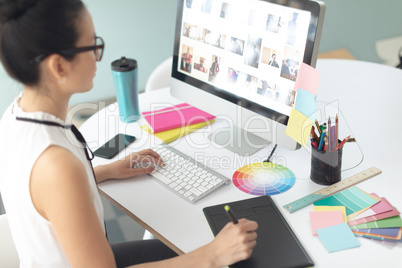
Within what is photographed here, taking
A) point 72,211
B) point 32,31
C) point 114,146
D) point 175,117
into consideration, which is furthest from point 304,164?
point 32,31

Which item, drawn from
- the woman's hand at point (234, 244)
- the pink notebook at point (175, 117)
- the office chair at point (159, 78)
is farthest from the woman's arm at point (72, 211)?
the office chair at point (159, 78)

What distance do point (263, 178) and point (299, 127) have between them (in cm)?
19

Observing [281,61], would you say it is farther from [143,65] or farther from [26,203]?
[143,65]

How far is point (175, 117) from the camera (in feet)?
5.14

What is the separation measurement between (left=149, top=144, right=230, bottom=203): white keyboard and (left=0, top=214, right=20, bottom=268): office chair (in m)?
0.42

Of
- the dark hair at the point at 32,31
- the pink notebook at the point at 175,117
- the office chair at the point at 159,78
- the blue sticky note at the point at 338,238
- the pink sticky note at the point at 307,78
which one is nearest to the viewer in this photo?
the dark hair at the point at 32,31

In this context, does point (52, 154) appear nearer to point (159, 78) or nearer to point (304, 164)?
point (304, 164)

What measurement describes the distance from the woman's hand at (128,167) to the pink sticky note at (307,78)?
0.47 metres

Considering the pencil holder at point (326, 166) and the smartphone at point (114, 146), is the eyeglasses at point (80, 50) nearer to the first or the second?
the smartphone at point (114, 146)

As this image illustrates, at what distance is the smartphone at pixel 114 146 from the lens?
4.58 feet

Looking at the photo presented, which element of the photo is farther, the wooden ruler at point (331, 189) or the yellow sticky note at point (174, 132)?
the yellow sticky note at point (174, 132)

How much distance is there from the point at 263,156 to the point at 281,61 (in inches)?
12.2

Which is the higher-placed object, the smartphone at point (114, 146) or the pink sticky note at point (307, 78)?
the pink sticky note at point (307, 78)

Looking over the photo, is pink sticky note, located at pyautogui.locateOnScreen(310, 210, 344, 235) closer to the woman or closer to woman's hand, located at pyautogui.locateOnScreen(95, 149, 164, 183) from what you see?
the woman
